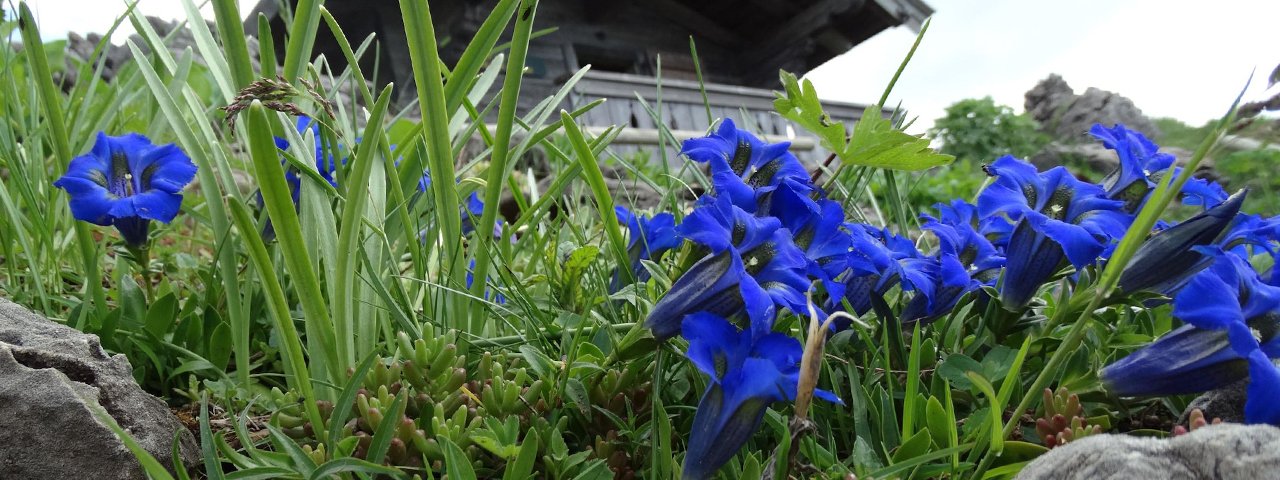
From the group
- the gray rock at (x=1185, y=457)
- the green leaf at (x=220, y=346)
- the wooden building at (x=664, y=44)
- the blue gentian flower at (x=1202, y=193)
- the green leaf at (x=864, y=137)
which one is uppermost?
the wooden building at (x=664, y=44)

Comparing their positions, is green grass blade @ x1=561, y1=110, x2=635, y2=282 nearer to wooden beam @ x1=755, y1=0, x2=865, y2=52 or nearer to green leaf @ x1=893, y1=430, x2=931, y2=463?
green leaf @ x1=893, y1=430, x2=931, y2=463

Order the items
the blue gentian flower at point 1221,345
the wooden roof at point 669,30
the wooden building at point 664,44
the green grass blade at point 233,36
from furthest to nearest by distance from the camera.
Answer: the wooden roof at point 669,30 < the wooden building at point 664,44 < the green grass blade at point 233,36 < the blue gentian flower at point 1221,345

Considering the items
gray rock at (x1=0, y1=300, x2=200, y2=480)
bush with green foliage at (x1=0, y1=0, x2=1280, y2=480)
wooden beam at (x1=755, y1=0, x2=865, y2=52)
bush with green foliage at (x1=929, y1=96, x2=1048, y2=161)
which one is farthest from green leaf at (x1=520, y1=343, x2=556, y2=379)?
bush with green foliage at (x1=929, y1=96, x2=1048, y2=161)

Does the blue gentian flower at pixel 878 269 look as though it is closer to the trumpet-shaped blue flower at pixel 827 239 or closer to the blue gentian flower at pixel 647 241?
the trumpet-shaped blue flower at pixel 827 239

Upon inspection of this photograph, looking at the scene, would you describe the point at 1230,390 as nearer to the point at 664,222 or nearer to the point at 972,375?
the point at 972,375

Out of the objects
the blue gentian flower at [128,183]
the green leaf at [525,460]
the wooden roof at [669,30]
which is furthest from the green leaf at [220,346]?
the wooden roof at [669,30]

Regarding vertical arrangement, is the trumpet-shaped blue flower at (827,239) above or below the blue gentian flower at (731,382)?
above
